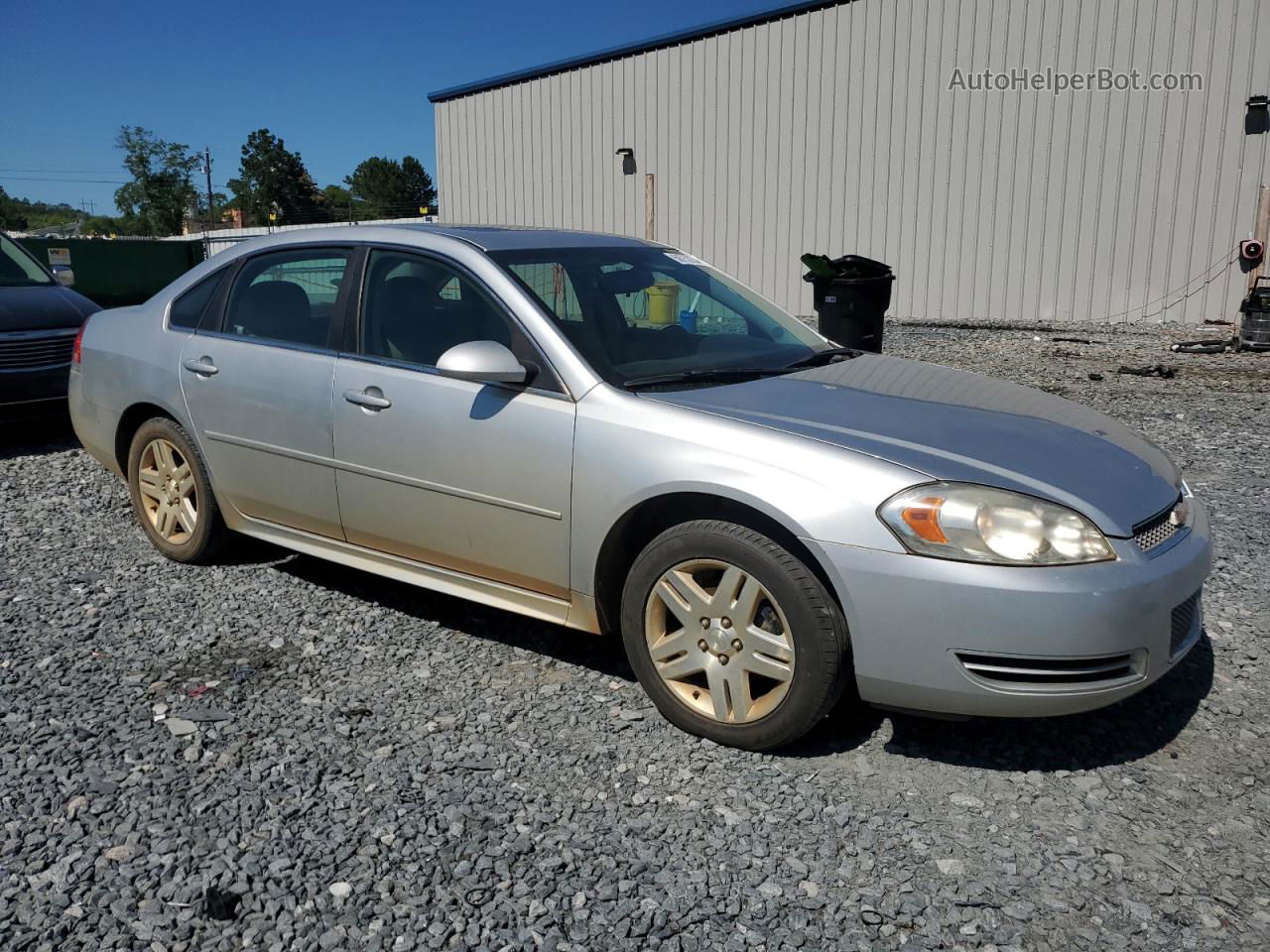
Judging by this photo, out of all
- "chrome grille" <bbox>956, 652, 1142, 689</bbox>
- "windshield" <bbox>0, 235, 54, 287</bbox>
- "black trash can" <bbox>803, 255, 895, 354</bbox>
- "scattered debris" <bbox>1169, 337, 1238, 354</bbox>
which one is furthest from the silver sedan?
"scattered debris" <bbox>1169, 337, 1238, 354</bbox>

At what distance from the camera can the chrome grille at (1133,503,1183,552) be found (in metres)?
2.96

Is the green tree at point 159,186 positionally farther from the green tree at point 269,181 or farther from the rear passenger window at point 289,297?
the rear passenger window at point 289,297

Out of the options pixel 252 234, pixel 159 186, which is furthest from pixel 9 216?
pixel 252 234

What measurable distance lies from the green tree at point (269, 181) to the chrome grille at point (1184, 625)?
11284 cm

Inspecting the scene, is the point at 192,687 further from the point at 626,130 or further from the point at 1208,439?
the point at 626,130

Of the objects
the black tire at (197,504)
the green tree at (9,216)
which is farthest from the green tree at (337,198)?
the black tire at (197,504)

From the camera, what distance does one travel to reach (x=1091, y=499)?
294cm

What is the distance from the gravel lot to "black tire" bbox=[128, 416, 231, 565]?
421 millimetres

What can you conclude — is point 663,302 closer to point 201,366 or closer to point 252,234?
point 201,366

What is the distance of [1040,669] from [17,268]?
8961 mm

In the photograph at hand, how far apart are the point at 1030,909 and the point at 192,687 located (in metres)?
2.79

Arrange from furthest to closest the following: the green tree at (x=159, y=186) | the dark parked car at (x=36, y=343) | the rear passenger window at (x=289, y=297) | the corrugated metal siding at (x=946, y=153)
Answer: the green tree at (x=159, y=186) → the corrugated metal siding at (x=946, y=153) → the dark parked car at (x=36, y=343) → the rear passenger window at (x=289, y=297)

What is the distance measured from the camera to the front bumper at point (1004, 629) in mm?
2770

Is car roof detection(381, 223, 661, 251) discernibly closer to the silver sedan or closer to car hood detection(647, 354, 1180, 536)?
the silver sedan
